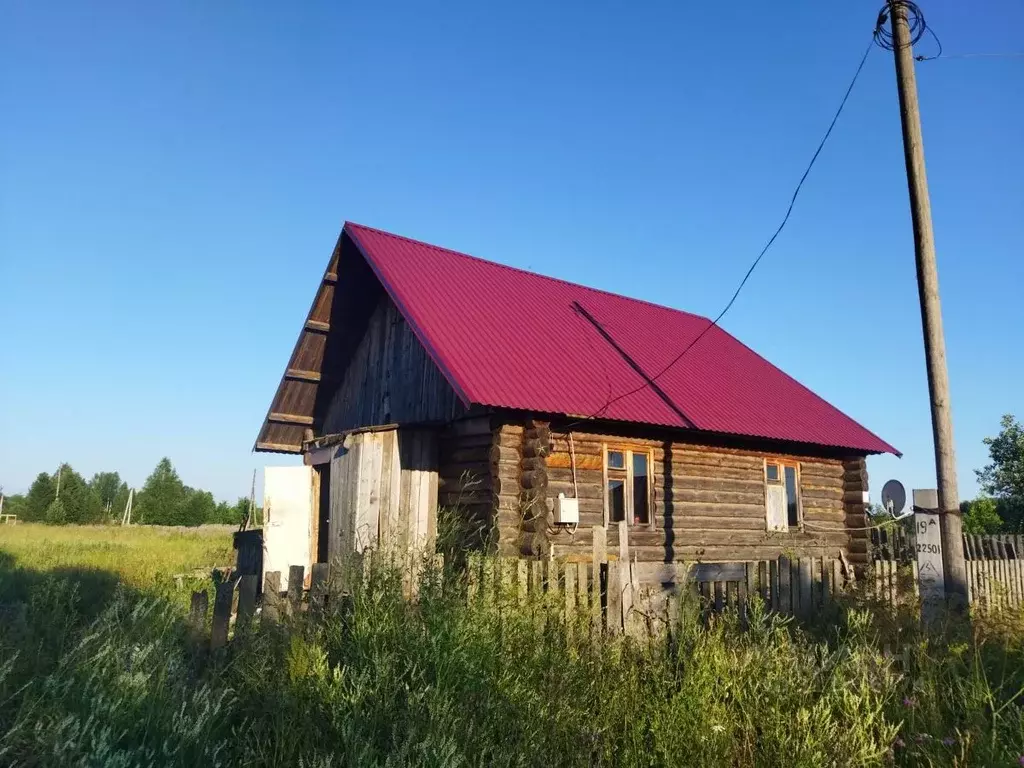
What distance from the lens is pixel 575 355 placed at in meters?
15.6

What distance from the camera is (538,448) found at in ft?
41.4

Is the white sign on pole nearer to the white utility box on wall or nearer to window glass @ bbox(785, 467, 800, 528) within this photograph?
the white utility box on wall

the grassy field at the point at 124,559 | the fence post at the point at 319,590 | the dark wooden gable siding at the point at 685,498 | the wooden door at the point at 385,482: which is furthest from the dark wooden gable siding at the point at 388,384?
the fence post at the point at 319,590

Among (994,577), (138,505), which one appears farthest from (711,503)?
(138,505)

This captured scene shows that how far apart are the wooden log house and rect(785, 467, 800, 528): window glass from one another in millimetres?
42

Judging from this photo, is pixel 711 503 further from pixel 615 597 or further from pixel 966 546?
pixel 966 546

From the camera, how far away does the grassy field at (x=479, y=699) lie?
175 inches

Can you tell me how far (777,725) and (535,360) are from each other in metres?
10.2

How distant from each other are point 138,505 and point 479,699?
93.0 metres

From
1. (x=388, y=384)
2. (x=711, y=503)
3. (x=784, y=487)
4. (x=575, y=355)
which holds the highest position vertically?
(x=575, y=355)

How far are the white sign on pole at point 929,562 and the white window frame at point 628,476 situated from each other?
609cm

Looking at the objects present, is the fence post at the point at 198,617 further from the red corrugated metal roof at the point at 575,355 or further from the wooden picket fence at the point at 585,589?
the red corrugated metal roof at the point at 575,355

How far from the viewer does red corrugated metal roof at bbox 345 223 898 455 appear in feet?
43.6

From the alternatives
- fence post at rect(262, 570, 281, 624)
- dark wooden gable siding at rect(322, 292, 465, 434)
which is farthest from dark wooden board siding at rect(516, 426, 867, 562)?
fence post at rect(262, 570, 281, 624)
